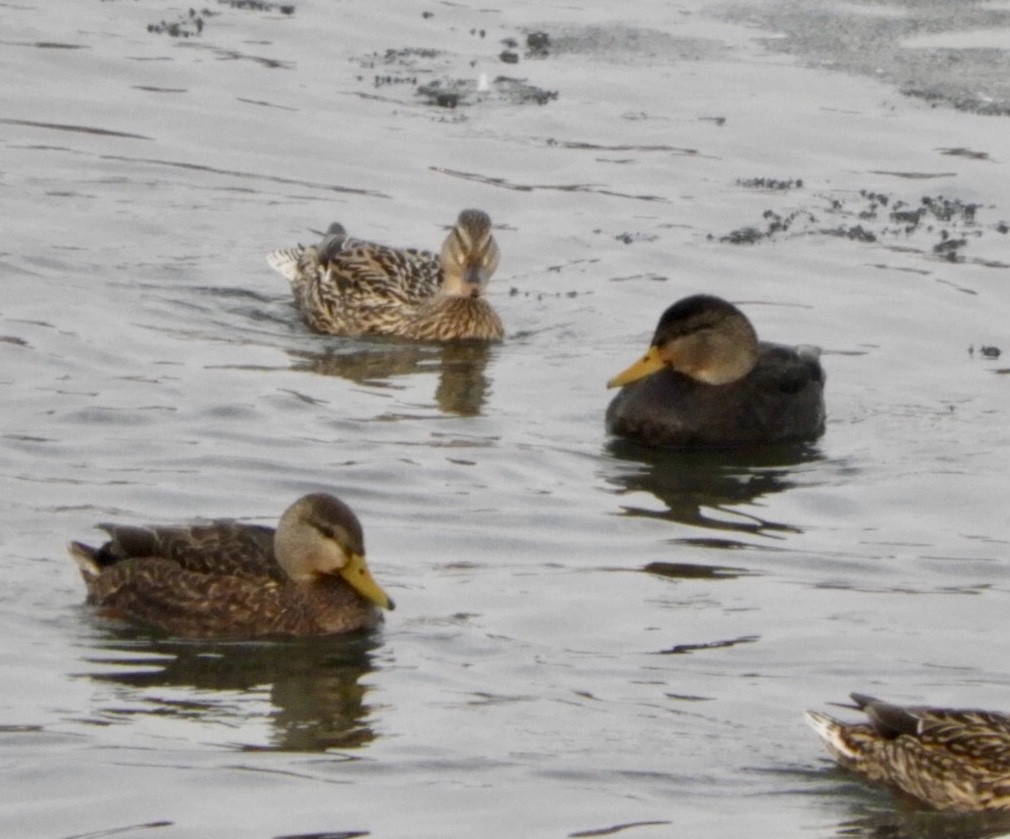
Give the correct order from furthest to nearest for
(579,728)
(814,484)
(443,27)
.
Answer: (443,27)
(814,484)
(579,728)

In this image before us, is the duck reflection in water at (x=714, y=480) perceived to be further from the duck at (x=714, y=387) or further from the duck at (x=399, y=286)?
the duck at (x=399, y=286)

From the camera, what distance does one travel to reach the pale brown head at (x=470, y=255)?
16.8 meters

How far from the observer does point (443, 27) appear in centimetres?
2241

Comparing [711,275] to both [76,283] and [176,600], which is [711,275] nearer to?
[76,283]

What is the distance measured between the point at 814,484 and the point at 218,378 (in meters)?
3.36

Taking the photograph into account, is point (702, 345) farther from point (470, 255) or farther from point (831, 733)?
point (831, 733)

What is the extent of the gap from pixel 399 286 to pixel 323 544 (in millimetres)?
6159

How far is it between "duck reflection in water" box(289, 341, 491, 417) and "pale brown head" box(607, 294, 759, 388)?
0.98 meters

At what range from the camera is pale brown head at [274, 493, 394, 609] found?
11203mm

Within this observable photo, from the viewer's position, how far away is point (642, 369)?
1511 centimetres

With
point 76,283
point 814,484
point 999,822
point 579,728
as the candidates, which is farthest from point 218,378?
point 999,822

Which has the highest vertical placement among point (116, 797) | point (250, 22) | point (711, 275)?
point (250, 22)

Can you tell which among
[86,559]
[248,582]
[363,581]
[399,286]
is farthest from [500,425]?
[86,559]

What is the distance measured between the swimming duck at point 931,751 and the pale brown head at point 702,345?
553cm
